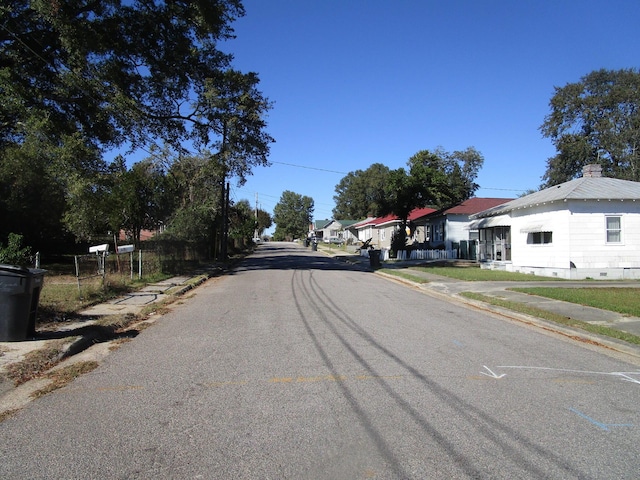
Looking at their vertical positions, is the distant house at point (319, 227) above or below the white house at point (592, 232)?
above

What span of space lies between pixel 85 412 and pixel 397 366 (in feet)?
12.9

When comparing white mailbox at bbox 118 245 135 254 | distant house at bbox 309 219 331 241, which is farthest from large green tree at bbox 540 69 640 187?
distant house at bbox 309 219 331 241

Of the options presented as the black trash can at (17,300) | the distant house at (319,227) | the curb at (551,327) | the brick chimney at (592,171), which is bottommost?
the curb at (551,327)

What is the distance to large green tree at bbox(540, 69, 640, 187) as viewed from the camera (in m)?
44.6

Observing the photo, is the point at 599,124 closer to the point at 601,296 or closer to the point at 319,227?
the point at 601,296

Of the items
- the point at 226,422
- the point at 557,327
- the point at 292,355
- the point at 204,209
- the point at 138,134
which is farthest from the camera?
the point at 204,209

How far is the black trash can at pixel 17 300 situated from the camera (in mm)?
7531

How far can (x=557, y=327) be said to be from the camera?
10.1 metres

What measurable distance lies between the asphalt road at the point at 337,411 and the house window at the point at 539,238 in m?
14.3

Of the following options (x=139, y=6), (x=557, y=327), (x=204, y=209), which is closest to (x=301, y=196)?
(x=204, y=209)

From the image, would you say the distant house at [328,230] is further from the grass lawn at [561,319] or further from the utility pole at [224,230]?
the grass lawn at [561,319]

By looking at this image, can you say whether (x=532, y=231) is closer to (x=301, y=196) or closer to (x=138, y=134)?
(x=138, y=134)

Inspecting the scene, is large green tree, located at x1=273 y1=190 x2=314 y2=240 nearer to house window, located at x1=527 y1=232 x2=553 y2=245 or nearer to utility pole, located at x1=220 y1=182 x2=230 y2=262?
utility pole, located at x1=220 y1=182 x2=230 y2=262

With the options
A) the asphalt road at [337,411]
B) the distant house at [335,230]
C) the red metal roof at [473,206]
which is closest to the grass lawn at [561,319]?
the asphalt road at [337,411]
